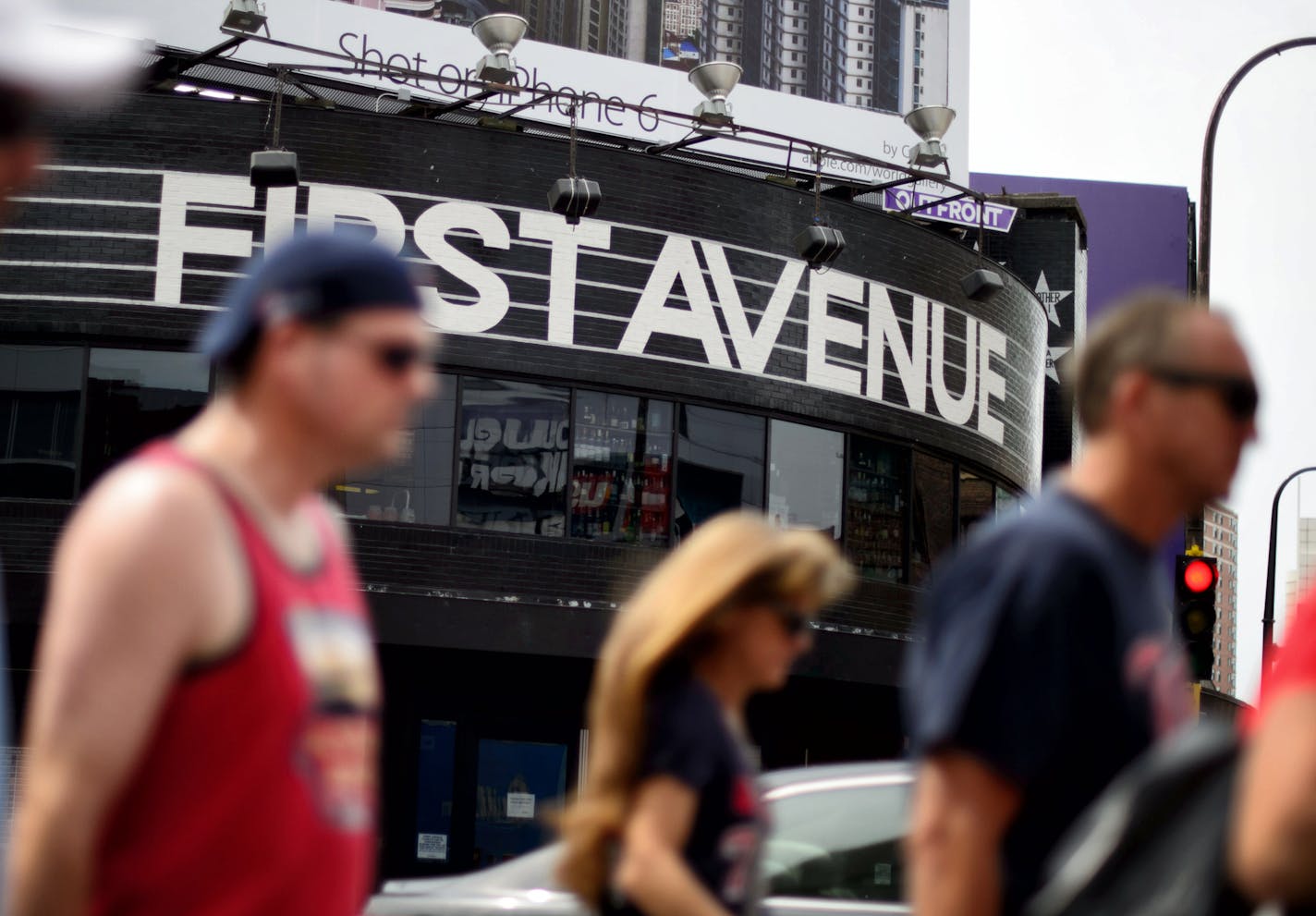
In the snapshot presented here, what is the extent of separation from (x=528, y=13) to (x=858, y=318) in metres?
9.84

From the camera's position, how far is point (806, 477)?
1891cm

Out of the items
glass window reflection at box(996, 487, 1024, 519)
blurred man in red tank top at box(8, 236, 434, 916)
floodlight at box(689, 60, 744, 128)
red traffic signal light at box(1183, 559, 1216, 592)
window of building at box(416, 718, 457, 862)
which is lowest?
window of building at box(416, 718, 457, 862)

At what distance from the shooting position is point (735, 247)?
18516 millimetres

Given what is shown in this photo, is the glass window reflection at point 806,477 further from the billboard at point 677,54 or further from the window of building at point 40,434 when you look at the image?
the window of building at point 40,434

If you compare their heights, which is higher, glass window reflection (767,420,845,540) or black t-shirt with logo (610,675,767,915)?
glass window reflection (767,420,845,540)

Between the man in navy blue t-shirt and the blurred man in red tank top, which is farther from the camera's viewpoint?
the man in navy blue t-shirt

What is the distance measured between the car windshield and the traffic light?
25.1 feet

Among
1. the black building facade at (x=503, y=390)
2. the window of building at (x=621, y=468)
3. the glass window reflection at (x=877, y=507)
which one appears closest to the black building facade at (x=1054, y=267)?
the glass window reflection at (x=877, y=507)

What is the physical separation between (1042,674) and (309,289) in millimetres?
1212

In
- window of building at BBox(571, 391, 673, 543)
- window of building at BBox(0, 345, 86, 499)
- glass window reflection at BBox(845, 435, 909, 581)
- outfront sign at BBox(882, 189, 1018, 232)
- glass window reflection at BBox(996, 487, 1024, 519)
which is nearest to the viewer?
window of building at BBox(0, 345, 86, 499)

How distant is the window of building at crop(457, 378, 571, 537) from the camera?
56.5ft

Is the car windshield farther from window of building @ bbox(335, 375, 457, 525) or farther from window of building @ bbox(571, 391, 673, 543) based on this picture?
window of building @ bbox(571, 391, 673, 543)

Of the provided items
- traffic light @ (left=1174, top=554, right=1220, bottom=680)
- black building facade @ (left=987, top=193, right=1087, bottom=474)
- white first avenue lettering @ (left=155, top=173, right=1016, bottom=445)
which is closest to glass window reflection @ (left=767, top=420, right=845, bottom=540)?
white first avenue lettering @ (left=155, top=173, right=1016, bottom=445)

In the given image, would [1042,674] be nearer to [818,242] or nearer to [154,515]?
[154,515]
